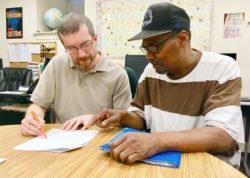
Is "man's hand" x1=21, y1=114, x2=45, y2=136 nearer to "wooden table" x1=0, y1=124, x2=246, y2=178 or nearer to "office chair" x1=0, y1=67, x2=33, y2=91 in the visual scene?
"wooden table" x1=0, y1=124, x2=246, y2=178

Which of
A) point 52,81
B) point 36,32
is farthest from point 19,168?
point 36,32

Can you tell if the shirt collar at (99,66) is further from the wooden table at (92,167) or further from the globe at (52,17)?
the globe at (52,17)

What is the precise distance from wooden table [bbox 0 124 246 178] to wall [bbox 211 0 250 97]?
2464 mm

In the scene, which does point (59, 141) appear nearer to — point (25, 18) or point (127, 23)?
point (127, 23)

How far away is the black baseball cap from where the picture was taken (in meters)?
1.08

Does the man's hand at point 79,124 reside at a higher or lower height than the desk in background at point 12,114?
higher

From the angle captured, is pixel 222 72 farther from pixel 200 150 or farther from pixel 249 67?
pixel 249 67

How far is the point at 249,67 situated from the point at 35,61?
3.16m

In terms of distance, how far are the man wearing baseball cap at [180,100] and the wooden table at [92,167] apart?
49mm

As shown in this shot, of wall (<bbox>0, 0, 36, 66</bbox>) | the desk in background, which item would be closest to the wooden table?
the desk in background

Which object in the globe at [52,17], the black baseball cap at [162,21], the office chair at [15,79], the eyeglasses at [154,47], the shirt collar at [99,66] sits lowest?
the office chair at [15,79]

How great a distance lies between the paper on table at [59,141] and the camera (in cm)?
95

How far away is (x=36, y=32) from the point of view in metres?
4.18

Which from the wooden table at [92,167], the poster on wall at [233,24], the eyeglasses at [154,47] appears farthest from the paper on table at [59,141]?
the poster on wall at [233,24]
